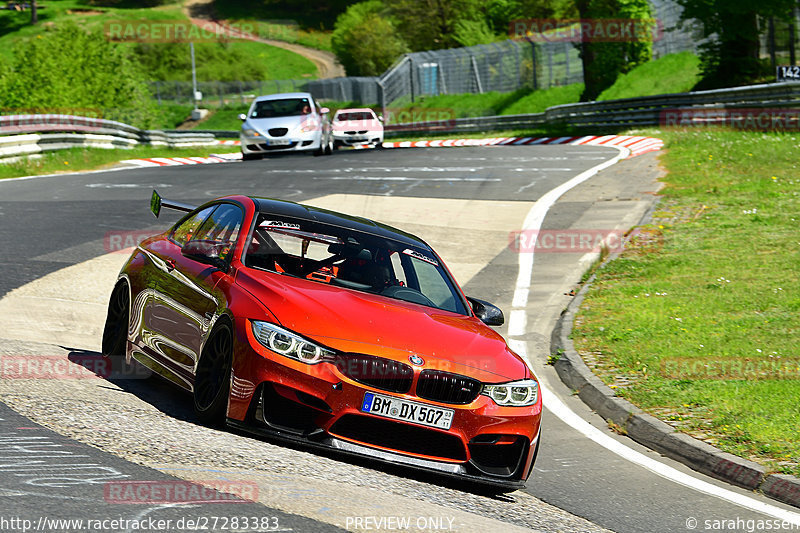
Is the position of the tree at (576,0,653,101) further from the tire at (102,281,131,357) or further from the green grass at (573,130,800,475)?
the tire at (102,281,131,357)

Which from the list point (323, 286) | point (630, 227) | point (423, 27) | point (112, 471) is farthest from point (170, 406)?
point (423, 27)

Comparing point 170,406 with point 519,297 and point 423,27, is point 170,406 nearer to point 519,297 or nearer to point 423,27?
point 519,297

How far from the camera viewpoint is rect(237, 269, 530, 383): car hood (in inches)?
241

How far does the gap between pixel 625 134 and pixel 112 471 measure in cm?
2944

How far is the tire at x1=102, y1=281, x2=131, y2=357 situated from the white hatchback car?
29.1 meters

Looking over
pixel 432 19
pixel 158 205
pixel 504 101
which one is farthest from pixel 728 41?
pixel 432 19

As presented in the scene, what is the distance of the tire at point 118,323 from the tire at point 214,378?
1823 millimetres

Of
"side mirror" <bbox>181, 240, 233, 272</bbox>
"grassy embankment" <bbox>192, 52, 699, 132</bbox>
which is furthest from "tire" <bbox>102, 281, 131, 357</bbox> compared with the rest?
"grassy embankment" <bbox>192, 52, 699, 132</bbox>

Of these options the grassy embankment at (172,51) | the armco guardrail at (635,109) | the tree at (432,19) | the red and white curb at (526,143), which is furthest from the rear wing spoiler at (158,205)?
the grassy embankment at (172,51)

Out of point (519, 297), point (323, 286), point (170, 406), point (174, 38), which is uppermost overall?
point (174, 38)

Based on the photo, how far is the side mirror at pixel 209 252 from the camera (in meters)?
7.05

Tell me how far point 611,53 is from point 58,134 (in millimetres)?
27402

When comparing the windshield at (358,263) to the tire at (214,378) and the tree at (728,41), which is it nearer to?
the tire at (214,378)

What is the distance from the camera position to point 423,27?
3474 inches
